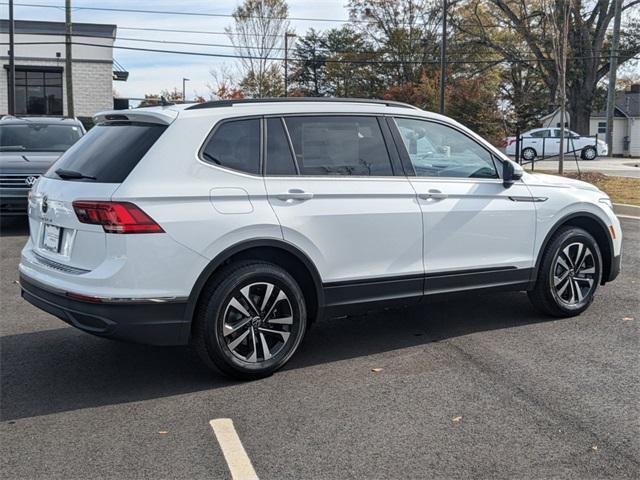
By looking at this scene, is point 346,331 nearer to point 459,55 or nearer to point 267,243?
point 267,243

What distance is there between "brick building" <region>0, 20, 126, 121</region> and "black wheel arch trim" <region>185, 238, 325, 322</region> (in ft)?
114

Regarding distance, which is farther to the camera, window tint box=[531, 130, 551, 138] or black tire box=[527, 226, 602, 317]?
window tint box=[531, 130, 551, 138]

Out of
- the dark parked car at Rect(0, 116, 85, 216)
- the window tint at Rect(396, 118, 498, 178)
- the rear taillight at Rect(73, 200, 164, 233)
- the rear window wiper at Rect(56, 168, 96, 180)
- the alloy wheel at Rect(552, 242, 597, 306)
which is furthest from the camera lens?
the dark parked car at Rect(0, 116, 85, 216)

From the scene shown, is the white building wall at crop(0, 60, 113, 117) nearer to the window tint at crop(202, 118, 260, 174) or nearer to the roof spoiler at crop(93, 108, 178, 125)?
the roof spoiler at crop(93, 108, 178, 125)

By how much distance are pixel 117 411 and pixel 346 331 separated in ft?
7.53

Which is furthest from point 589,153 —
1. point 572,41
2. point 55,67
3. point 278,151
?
point 278,151

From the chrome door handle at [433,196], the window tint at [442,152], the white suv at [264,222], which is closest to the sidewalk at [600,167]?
the window tint at [442,152]

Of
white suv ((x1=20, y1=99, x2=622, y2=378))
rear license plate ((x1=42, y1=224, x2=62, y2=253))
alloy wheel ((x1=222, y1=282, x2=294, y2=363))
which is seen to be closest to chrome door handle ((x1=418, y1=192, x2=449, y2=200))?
white suv ((x1=20, y1=99, x2=622, y2=378))

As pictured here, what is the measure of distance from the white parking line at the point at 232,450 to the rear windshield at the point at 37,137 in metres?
9.36

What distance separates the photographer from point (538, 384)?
15.6 feet

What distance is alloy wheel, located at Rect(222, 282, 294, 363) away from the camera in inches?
187

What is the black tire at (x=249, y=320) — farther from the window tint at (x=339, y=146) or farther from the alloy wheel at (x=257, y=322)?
the window tint at (x=339, y=146)

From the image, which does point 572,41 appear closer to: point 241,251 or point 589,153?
point 589,153

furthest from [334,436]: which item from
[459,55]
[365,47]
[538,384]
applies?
[365,47]
